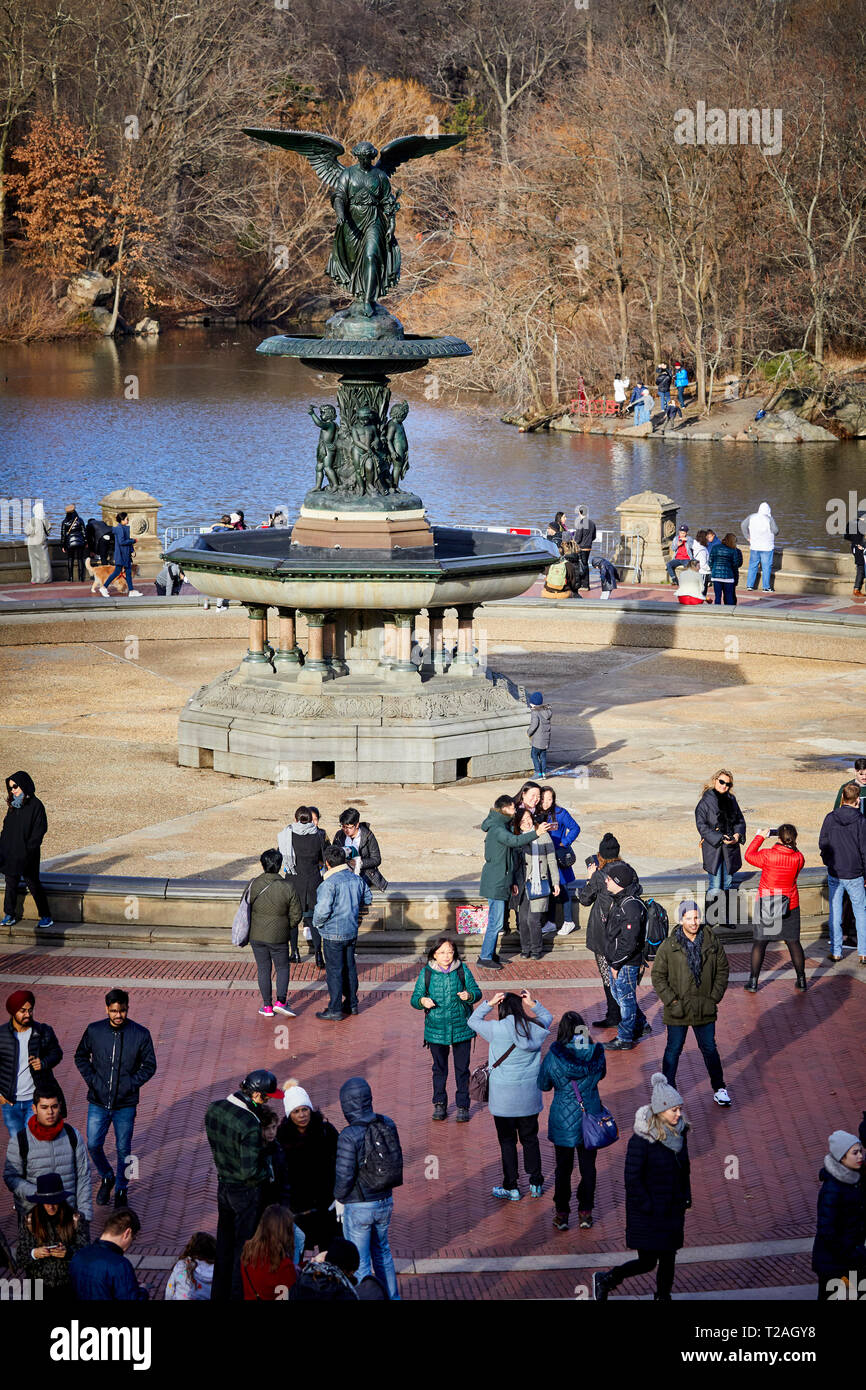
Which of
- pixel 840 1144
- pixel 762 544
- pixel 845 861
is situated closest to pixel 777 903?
pixel 845 861

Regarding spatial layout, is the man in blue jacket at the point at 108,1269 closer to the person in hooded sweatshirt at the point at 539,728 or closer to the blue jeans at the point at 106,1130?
the blue jeans at the point at 106,1130

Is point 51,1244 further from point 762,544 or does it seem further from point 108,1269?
point 762,544

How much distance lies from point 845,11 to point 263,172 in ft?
107

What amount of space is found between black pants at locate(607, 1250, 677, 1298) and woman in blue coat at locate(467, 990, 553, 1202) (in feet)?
4.90

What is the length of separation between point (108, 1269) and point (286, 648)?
44.5 ft

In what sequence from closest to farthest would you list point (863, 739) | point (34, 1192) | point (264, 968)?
point (34, 1192) → point (264, 968) → point (863, 739)

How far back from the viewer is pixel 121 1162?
38.5 ft

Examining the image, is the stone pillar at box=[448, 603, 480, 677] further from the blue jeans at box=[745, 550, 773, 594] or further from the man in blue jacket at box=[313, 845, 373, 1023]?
the blue jeans at box=[745, 550, 773, 594]

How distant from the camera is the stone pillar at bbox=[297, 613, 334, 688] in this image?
21.4 m

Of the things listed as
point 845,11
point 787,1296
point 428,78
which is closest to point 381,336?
point 787,1296

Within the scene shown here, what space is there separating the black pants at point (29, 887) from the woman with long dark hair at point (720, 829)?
17.4 feet

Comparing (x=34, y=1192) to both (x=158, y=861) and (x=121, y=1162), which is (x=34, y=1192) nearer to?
(x=121, y=1162)

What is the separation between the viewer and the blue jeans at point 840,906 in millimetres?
15781

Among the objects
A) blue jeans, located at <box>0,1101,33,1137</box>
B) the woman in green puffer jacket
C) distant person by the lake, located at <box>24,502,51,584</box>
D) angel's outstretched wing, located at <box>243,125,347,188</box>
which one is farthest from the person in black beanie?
distant person by the lake, located at <box>24,502,51,584</box>
